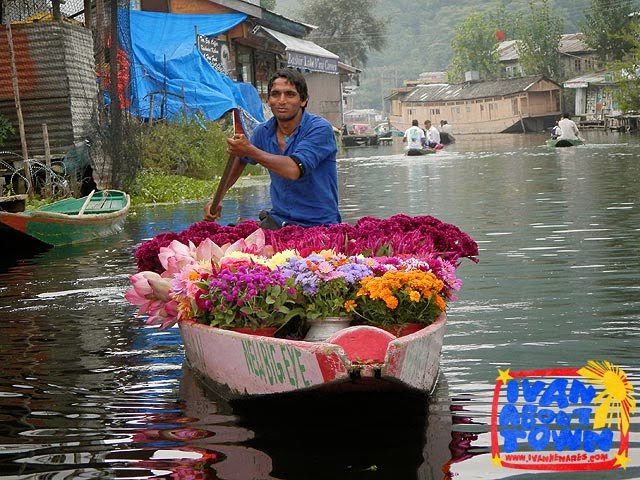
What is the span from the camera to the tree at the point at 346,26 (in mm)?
89812

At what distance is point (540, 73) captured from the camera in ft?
320

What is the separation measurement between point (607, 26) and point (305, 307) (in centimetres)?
7214

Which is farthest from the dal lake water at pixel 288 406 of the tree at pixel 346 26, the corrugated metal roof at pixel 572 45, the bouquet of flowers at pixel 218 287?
the corrugated metal roof at pixel 572 45

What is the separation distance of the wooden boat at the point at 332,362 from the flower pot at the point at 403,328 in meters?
Result: 0.11

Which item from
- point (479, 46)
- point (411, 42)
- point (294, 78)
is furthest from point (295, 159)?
point (411, 42)

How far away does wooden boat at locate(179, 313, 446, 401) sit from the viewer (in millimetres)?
6090

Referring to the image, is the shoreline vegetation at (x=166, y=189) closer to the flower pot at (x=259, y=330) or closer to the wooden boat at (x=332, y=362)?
the flower pot at (x=259, y=330)

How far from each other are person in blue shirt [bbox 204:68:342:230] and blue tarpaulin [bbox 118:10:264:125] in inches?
701

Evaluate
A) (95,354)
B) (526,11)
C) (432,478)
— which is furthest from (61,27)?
(526,11)

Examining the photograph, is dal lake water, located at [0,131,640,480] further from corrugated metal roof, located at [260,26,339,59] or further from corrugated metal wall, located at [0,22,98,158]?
corrugated metal roof, located at [260,26,339,59]

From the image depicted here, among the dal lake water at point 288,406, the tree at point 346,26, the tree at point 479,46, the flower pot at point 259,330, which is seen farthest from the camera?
the tree at point 479,46

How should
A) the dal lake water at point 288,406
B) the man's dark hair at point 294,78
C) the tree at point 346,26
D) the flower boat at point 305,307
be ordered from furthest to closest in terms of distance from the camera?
the tree at point 346,26, the man's dark hair at point 294,78, the flower boat at point 305,307, the dal lake water at point 288,406

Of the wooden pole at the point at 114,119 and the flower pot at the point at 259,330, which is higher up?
the wooden pole at the point at 114,119
